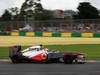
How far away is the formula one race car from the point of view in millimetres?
15183

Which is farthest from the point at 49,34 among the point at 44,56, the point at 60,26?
the point at 44,56

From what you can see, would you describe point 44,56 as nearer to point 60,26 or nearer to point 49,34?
point 49,34

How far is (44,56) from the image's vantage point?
1554cm

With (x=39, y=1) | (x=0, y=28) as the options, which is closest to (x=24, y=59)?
(x=0, y=28)

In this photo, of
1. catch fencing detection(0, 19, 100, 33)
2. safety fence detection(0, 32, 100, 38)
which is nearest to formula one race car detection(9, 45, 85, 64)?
safety fence detection(0, 32, 100, 38)

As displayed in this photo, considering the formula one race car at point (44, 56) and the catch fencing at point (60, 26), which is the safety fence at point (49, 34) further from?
the formula one race car at point (44, 56)

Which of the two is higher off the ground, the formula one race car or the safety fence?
the formula one race car

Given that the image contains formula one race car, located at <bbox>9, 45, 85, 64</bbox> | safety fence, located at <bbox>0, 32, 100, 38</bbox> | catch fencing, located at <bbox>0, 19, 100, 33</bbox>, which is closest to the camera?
formula one race car, located at <bbox>9, 45, 85, 64</bbox>

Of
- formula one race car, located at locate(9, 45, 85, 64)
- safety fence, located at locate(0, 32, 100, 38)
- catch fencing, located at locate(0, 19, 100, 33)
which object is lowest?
safety fence, located at locate(0, 32, 100, 38)

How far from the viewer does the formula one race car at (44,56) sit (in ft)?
49.8

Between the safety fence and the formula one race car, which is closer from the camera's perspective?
the formula one race car

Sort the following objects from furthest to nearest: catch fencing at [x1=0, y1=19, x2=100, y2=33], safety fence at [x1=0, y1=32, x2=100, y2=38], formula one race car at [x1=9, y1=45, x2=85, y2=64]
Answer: catch fencing at [x1=0, y1=19, x2=100, y2=33] → safety fence at [x1=0, y1=32, x2=100, y2=38] → formula one race car at [x1=9, y1=45, x2=85, y2=64]

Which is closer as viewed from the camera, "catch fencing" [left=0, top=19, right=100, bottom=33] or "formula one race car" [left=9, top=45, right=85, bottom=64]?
"formula one race car" [left=9, top=45, right=85, bottom=64]

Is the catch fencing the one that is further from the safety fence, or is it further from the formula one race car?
the formula one race car
